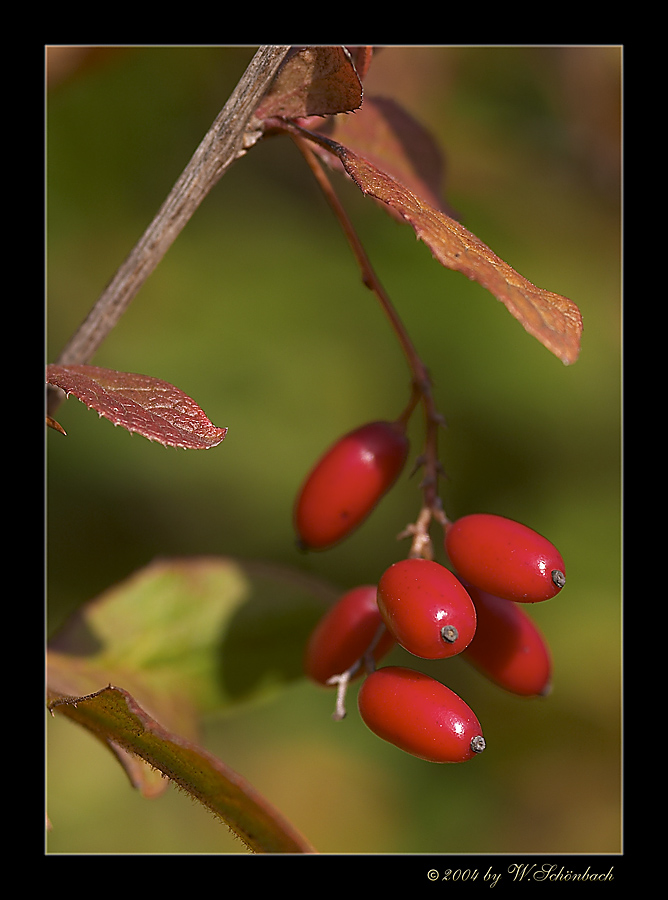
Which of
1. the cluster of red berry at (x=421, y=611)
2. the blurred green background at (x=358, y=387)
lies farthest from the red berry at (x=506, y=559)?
the blurred green background at (x=358, y=387)

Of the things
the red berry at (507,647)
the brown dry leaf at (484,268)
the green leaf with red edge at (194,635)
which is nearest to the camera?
the brown dry leaf at (484,268)

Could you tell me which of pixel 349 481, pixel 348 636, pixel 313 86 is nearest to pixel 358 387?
pixel 349 481

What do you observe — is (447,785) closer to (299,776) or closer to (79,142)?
(299,776)

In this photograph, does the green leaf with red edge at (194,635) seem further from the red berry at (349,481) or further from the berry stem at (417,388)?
the berry stem at (417,388)

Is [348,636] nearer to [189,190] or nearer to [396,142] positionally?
[189,190]
